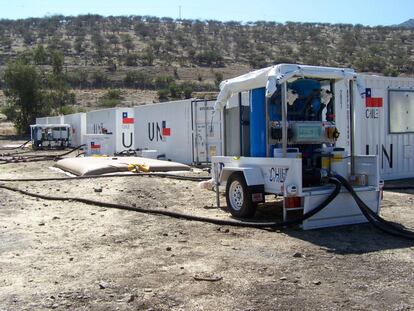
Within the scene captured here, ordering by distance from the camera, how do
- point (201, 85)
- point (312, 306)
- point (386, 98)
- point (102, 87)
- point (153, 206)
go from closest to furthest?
point (312, 306) < point (153, 206) < point (386, 98) < point (201, 85) < point (102, 87)

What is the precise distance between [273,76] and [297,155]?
1.31 m

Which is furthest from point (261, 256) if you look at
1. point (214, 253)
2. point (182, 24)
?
point (182, 24)

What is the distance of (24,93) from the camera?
57.7m

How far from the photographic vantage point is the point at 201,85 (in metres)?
71.1

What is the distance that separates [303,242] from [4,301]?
163 inches

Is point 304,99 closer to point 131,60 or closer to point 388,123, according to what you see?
point 388,123

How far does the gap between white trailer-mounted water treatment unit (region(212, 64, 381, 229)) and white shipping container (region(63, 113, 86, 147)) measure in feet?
92.7

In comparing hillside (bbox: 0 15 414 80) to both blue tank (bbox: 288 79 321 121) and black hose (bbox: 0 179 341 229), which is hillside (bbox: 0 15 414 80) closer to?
blue tank (bbox: 288 79 321 121)

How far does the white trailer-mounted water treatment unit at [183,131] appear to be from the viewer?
2159 centimetres

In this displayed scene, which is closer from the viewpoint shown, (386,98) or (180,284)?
(180,284)

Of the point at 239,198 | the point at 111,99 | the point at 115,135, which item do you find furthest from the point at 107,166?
the point at 111,99

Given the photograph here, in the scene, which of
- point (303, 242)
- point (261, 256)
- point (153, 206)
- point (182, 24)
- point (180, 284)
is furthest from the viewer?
point (182, 24)

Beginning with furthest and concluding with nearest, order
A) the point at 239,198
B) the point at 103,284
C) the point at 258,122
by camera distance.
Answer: the point at 239,198 < the point at 258,122 < the point at 103,284

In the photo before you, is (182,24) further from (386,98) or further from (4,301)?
(4,301)
